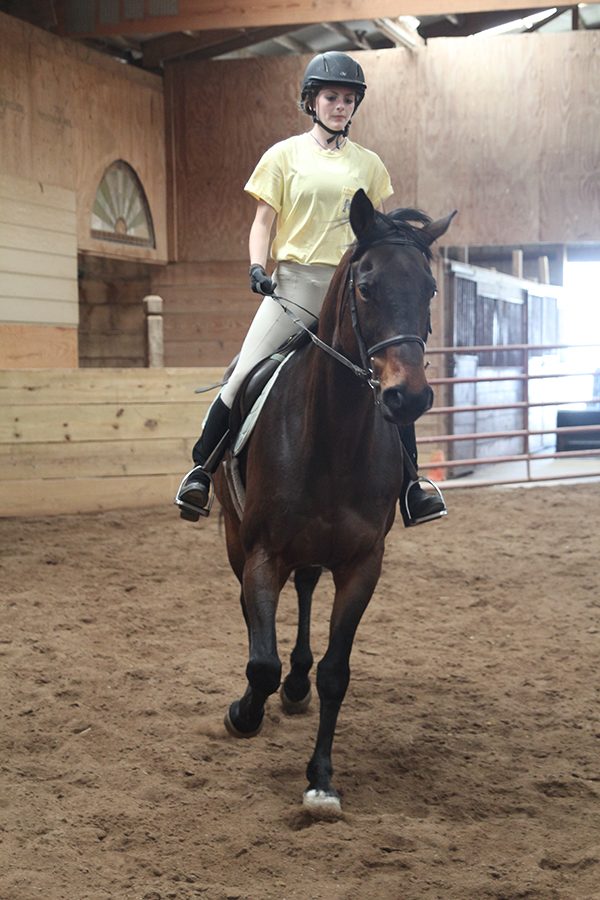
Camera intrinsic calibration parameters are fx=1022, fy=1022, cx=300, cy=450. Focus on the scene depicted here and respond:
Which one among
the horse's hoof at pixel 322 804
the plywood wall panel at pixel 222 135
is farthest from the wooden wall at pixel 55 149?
the horse's hoof at pixel 322 804

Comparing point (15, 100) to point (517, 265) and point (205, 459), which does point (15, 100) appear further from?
point (517, 265)

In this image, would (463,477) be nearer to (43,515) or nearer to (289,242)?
(43,515)

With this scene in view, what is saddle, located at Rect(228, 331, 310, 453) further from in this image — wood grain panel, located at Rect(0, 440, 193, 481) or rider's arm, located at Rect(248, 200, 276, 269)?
wood grain panel, located at Rect(0, 440, 193, 481)

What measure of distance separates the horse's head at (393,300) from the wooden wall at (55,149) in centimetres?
662

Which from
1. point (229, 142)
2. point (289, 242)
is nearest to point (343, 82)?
point (289, 242)

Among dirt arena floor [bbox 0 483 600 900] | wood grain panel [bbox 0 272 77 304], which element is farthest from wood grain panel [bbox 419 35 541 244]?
dirt arena floor [bbox 0 483 600 900]

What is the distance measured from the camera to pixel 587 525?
7.32 metres

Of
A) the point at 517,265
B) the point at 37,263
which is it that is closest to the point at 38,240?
the point at 37,263

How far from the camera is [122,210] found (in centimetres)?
1032

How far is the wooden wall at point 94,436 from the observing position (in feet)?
24.4

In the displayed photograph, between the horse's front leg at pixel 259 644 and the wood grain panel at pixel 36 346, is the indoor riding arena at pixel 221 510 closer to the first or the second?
the wood grain panel at pixel 36 346

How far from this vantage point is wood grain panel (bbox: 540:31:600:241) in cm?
990

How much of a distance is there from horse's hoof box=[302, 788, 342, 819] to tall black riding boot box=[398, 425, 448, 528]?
97 cm

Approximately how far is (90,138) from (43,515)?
413 centimetres
